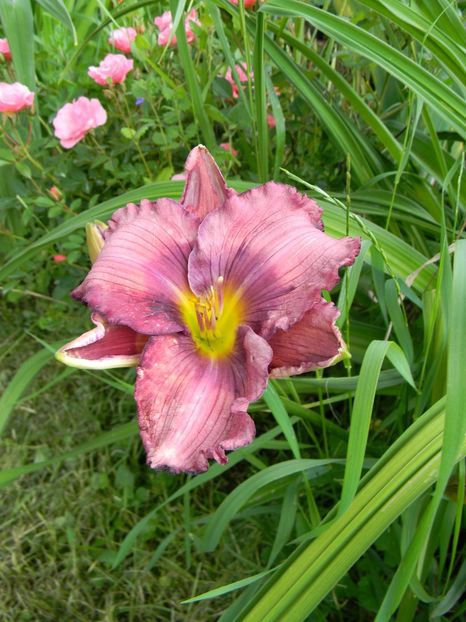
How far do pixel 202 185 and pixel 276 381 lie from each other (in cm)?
30

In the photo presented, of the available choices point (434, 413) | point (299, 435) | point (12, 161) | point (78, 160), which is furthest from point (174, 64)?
point (434, 413)

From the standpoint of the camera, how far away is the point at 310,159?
4.36 ft

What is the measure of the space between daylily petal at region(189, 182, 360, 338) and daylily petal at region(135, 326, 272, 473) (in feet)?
0.15

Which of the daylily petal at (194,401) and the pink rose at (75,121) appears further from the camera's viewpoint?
the pink rose at (75,121)

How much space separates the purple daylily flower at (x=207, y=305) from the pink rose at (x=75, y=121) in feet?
1.62

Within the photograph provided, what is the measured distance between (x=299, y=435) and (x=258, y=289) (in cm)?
59

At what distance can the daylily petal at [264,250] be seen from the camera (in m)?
0.63

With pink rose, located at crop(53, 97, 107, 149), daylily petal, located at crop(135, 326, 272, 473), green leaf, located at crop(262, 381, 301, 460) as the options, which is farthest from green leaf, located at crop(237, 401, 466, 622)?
pink rose, located at crop(53, 97, 107, 149)

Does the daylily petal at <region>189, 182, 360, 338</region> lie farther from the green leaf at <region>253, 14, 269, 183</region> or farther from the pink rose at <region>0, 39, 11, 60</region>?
the pink rose at <region>0, 39, 11, 60</region>

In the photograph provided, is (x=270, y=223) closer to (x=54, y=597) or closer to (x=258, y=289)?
(x=258, y=289)

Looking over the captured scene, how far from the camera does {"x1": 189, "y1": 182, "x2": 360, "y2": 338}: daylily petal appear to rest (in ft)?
2.06

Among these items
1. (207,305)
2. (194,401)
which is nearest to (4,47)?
(207,305)

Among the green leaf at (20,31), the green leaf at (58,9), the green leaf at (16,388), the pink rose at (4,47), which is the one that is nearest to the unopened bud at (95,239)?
the green leaf at (16,388)

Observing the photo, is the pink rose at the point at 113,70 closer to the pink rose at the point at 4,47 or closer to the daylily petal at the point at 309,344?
the pink rose at the point at 4,47
